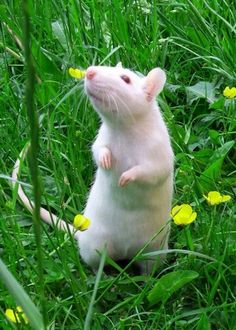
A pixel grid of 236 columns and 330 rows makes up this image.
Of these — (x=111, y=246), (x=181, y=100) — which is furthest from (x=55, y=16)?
(x=111, y=246)

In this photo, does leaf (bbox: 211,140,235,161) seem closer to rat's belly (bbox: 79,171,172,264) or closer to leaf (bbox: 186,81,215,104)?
leaf (bbox: 186,81,215,104)

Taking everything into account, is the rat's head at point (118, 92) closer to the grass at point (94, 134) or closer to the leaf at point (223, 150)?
the grass at point (94, 134)

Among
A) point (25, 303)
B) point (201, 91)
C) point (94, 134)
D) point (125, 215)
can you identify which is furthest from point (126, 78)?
point (25, 303)

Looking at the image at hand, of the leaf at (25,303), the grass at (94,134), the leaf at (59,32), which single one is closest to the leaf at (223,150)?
the grass at (94,134)

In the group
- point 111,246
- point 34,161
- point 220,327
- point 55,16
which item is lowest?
A: point 220,327

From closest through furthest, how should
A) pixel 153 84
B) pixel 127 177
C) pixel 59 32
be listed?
pixel 127 177
pixel 153 84
pixel 59 32

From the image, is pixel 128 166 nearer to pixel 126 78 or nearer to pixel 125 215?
pixel 125 215

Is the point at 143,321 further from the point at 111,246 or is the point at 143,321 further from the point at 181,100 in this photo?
the point at 181,100
